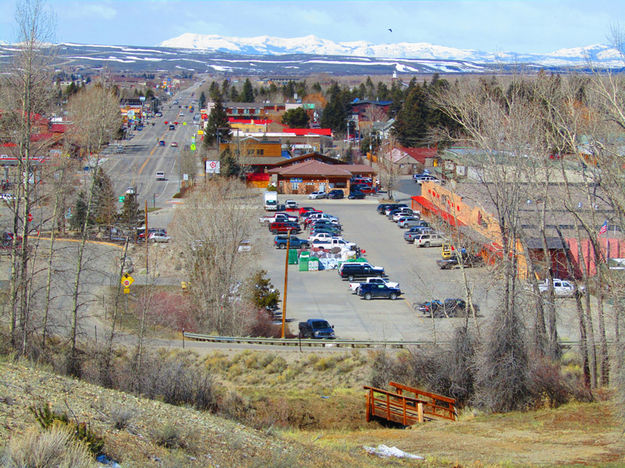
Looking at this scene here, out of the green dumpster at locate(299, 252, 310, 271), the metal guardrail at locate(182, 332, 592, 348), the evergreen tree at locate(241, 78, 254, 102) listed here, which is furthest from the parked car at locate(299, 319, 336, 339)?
the evergreen tree at locate(241, 78, 254, 102)

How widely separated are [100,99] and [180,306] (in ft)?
26.5

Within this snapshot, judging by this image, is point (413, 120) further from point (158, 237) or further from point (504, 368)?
point (504, 368)

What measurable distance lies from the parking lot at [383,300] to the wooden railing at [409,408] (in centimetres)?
206

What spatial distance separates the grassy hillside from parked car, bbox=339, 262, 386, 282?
30.6 ft

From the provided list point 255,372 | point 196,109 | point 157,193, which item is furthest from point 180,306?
point 196,109

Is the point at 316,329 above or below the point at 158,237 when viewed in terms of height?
below

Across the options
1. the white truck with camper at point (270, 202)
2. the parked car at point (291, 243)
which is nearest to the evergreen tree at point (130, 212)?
the parked car at point (291, 243)

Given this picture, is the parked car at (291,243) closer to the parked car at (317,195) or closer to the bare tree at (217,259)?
the bare tree at (217,259)

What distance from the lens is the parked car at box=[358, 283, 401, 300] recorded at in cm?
2225

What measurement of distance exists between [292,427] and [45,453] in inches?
288

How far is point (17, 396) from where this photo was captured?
253 inches

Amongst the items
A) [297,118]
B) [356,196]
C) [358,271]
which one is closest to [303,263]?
[358,271]

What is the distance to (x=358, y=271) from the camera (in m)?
24.5

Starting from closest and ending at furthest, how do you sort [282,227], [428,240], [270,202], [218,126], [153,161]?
1. [428,240]
2. [282,227]
3. [270,202]
4. [153,161]
5. [218,126]
